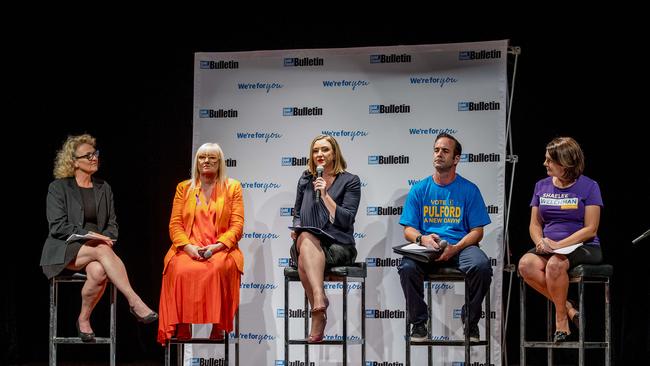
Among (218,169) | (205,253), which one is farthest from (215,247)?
(218,169)

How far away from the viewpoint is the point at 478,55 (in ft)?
19.7

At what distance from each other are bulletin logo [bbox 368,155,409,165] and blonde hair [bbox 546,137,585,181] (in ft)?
3.59

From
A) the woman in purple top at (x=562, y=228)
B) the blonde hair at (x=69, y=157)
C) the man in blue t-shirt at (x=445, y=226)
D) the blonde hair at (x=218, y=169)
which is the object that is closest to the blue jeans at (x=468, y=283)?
the man in blue t-shirt at (x=445, y=226)

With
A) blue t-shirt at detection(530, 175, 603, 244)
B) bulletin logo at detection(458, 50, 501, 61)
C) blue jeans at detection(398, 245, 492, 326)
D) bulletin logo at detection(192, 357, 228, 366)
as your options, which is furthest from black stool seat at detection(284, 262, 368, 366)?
bulletin logo at detection(458, 50, 501, 61)

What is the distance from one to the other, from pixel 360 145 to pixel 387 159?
0.70 feet

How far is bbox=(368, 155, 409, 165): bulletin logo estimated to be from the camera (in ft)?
20.0

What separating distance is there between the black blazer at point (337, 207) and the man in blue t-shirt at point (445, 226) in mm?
338

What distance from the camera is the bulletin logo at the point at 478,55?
19.6 feet

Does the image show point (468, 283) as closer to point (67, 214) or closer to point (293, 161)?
point (293, 161)

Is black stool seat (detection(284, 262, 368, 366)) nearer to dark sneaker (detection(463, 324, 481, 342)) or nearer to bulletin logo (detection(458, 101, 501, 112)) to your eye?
dark sneaker (detection(463, 324, 481, 342))

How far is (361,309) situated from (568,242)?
4.70ft
